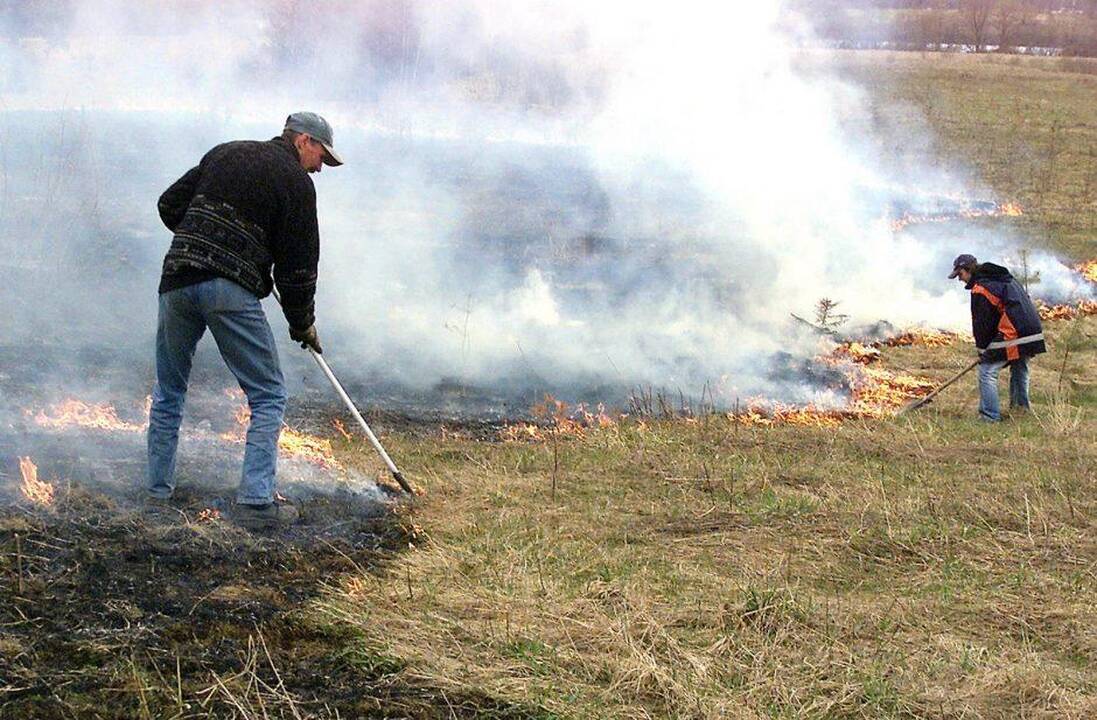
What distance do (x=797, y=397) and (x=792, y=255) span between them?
5.20m

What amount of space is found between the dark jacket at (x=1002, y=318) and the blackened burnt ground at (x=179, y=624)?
635 centimetres

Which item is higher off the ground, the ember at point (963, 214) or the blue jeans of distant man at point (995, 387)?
the ember at point (963, 214)

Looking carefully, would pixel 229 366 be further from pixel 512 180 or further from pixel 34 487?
pixel 512 180

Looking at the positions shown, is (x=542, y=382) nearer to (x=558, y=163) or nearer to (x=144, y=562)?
(x=144, y=562)

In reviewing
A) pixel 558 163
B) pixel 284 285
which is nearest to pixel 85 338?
pixel 284 285

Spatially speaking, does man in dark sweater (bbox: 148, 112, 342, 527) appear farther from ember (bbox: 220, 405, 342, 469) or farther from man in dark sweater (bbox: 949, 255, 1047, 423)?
man in dark sweater (bbox: 949, 255, 1047, 423)

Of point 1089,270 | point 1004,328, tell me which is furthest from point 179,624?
point 1089,270

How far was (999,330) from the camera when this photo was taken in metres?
9.59

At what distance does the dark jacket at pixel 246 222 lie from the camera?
195 inches

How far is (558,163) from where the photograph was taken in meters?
21.8

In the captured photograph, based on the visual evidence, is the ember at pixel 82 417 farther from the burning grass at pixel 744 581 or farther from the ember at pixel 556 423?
the ember at pixel 556 423

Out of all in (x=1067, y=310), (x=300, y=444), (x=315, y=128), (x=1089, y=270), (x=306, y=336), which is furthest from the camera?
(x=1089, y=270)

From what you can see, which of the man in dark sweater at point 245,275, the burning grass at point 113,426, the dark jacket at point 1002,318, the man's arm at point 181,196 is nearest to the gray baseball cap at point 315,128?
the man in dark sweater at point 245,275

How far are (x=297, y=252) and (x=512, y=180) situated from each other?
14.7 m
